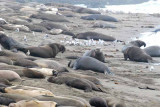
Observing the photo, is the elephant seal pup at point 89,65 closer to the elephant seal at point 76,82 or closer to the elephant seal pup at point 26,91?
the elephant seal at point 76,82

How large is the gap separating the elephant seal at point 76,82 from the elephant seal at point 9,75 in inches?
26.2

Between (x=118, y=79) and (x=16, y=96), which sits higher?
(x=16, y=96)

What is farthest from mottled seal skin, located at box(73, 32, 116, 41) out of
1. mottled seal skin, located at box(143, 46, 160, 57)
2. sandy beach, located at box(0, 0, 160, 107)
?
mottled seal skin, located at box(143, 46, 160, 57)

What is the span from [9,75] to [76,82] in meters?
0.99

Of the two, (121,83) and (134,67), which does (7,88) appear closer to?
(121,83)

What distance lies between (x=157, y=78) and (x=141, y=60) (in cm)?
230

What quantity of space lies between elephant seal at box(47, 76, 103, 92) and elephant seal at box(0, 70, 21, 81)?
2.19 feet

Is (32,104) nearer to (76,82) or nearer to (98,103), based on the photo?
(98,103)

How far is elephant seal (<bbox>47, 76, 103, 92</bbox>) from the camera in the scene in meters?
6.75

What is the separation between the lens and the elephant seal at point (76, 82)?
6750 mm

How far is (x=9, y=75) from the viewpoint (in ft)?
21.5

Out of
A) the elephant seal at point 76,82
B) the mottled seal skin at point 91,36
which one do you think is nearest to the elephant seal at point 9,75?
the elephant seal at point 76,82

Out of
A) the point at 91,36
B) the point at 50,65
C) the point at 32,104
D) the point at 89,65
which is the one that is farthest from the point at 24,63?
the point at 91,36

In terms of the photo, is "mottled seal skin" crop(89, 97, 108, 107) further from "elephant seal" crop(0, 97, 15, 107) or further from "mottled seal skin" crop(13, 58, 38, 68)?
"mottled seal skin" crop(13, 58, 38, 68)
